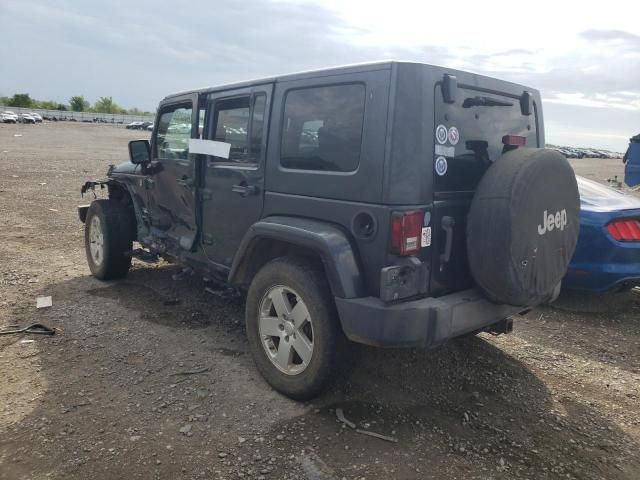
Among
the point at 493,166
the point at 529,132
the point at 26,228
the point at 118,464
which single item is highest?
the point at 529,132

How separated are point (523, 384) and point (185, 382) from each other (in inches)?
93.9

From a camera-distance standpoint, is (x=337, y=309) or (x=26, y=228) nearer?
(x=337, y=309)

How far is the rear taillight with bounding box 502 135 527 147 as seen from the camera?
132 inches

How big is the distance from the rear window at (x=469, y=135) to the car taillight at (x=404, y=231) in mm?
276

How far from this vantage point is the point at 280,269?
3.32 meters

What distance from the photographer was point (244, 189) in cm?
379

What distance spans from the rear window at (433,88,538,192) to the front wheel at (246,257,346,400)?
0.96m

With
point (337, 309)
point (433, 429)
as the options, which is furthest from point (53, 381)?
point (433, 429)

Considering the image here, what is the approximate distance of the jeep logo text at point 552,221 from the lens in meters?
3.08

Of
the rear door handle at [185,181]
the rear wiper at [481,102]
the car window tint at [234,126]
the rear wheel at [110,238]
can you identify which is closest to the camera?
the rear wiper at [481,102]

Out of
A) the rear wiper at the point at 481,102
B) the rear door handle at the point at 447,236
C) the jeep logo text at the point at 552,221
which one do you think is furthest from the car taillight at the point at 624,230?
the rear door handle at the point at 447,236

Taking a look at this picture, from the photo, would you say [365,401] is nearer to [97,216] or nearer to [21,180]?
[97,216]

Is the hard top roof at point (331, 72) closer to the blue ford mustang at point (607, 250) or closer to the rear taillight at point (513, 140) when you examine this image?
the rear taillight at point (513, 140)

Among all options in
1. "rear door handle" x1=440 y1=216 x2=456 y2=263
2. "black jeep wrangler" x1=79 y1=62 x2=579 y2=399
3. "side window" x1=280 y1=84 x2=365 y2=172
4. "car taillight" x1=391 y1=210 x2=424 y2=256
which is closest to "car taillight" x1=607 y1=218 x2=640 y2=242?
"black jeep wrangler" x1=79 y1=62 x2=579 y2=399
